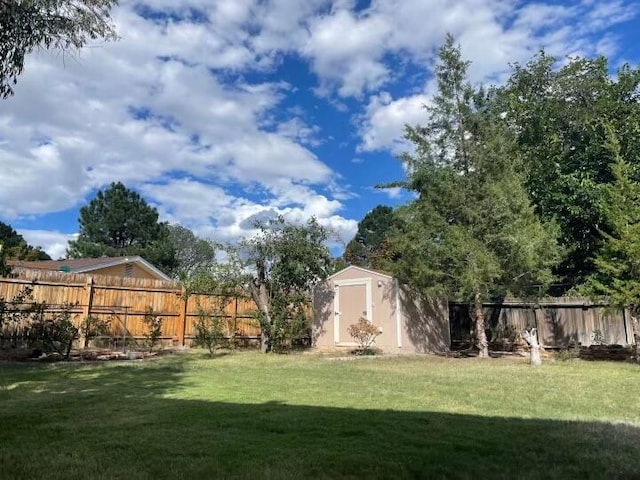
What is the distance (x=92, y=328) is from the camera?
14312mm

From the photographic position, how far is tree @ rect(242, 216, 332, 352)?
1622 cm

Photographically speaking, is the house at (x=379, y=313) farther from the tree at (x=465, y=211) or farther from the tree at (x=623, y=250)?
the tree at (x=623, y=250)

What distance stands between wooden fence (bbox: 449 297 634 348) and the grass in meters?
8.55

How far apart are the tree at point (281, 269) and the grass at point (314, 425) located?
6.32 metres

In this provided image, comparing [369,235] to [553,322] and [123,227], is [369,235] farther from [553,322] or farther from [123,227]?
[553,322]

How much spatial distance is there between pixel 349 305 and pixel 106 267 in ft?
41.0

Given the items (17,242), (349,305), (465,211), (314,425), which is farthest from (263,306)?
(17,242)

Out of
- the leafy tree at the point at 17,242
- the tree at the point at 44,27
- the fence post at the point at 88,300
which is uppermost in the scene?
the leafy tree at the point at 17,242

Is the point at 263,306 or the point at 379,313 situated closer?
the point at 263,306

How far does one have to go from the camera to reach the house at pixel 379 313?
1636 centimetres

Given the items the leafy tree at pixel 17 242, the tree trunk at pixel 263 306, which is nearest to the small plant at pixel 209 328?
the tree trunk at pixel 263 306

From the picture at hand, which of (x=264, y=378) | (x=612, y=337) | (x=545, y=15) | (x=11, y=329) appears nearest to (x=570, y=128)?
(x=612, y=337)

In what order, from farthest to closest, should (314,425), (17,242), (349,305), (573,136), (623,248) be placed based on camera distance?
(17,242) < (573,136) < (349,305) < (623,248) < (314,425)

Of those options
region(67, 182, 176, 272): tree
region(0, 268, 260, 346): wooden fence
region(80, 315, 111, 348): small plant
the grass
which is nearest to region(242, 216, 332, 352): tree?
region(0, 268, 260, 346): wooden fence
